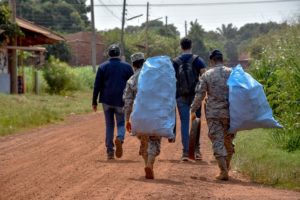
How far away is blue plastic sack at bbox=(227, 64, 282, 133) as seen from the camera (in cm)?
1009

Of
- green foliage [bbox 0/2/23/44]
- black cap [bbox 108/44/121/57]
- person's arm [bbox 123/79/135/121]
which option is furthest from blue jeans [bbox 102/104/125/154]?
green foliage [bbox 0/2/23/44]

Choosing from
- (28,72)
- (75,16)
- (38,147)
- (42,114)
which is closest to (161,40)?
(75,16)

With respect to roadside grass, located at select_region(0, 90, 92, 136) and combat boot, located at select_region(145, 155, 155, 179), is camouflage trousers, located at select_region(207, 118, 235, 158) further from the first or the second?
roadside grass, located at select_region(0, 90, 92, 136)

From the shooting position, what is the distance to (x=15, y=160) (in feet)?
39.9

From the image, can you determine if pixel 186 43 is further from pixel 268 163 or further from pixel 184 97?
pixel 268 163

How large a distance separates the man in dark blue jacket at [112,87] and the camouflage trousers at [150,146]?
2062 millimetres

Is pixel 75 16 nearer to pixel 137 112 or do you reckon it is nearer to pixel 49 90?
pixel 49 90

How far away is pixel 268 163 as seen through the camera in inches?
452

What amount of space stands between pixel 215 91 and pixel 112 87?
2.62 meters

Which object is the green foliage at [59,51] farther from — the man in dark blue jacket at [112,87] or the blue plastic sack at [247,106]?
the blue plastic sack at [247,106]

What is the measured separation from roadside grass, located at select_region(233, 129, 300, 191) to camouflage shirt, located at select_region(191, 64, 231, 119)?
3.42 feet

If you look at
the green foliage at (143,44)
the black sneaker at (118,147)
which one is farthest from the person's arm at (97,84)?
the green foliage at (143,44)

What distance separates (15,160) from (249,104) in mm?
4217

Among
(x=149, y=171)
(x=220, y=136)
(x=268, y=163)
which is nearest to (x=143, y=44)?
(x=268, y=163)
